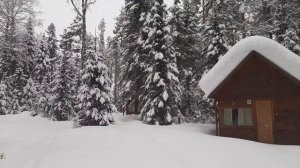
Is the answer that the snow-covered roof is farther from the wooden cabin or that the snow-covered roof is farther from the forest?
the forest

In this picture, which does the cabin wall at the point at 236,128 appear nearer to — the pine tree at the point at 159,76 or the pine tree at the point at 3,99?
the pine tree at the point at 159,76

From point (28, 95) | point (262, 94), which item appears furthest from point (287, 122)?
point (28, 95)

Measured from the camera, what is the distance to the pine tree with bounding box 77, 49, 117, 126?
22.4m

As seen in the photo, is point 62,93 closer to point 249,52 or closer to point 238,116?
point 238,116

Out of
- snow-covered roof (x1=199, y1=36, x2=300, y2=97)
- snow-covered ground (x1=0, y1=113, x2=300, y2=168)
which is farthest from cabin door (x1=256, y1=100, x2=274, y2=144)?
snow-covered roof (x1=199, y1=36, x2=300, y2=97)

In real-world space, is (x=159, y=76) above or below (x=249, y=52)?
below

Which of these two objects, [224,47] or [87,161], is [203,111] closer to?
[224,47]

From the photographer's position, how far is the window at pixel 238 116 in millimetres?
20344

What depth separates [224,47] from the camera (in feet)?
91.0

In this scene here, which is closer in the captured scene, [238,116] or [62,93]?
[238,116]

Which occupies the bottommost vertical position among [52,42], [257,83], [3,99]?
[3,99]

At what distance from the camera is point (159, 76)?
25141mm

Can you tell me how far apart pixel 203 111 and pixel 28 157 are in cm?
2151

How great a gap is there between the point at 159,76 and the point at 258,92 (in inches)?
Answer: 308
